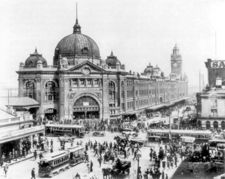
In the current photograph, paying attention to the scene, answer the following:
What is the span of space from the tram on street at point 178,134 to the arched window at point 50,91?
26743mm

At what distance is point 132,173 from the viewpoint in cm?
3016

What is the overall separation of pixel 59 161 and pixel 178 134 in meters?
18.4

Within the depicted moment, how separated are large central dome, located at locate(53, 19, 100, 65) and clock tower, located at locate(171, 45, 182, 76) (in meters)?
73.5

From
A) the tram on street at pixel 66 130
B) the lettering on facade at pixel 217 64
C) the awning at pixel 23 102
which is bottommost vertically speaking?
the tram on street at pixel 66 130

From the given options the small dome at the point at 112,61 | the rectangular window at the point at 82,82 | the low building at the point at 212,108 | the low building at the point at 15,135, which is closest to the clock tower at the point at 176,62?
the small dome at the point at 112,61

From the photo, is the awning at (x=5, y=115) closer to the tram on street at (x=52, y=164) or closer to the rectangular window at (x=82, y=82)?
the tram on street at (x=52, y=164)

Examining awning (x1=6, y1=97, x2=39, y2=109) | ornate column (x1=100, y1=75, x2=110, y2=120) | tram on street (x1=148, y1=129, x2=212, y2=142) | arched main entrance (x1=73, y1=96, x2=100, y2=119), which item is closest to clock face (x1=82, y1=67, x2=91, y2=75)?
ornate column (x1=100, y1=75, x2=110, y2=120)

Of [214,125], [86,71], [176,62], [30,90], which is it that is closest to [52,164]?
[214,125]

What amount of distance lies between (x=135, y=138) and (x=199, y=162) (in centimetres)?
1361

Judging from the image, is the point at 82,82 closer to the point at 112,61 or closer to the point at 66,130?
the point at 112,61

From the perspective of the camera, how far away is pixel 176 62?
142 metres

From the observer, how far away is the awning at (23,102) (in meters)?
60.3

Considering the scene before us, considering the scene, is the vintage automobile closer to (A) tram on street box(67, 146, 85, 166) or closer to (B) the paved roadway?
(B) the paved roadway

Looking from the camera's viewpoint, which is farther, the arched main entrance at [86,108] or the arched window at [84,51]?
the arched window at [84,51]
